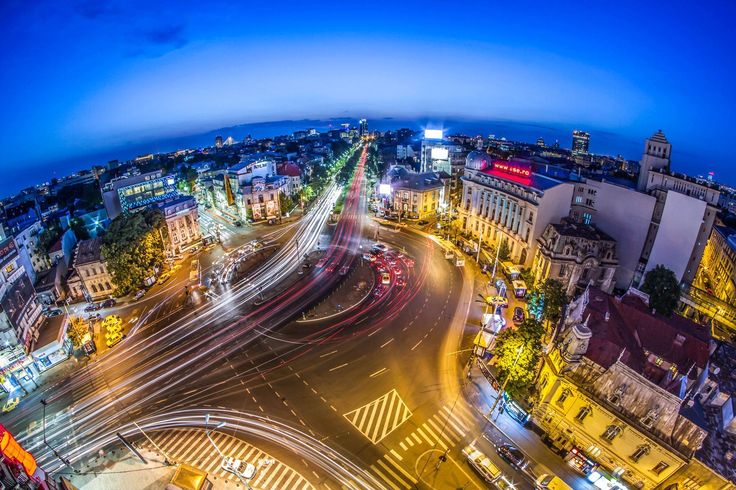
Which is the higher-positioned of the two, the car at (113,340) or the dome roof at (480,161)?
the dome roof at (480,161)

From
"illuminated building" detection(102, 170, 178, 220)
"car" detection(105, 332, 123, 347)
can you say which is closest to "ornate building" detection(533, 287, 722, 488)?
"car" detection(105, 332, 123, 347)

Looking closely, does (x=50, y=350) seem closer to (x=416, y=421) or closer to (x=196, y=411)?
(x=196, y=411)

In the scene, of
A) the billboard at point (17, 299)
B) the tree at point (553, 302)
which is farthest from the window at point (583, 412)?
the billboard at point (17, 299)

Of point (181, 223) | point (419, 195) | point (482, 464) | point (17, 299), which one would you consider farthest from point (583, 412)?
point (181, 223)

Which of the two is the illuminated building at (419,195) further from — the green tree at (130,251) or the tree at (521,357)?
the green tree at (130,251)

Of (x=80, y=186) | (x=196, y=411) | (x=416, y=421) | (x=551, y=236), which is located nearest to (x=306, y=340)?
(x=196, y=411)
